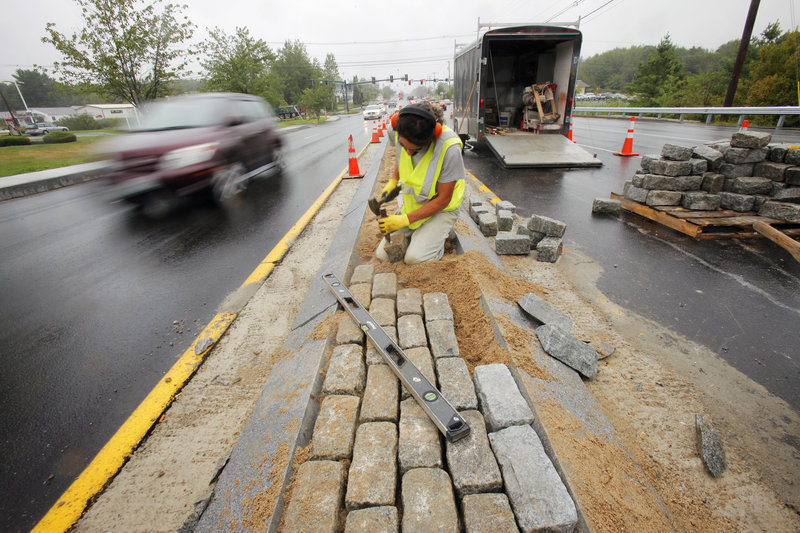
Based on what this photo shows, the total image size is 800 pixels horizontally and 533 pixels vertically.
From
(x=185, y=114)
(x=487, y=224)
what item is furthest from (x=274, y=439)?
(x=185, y=114)

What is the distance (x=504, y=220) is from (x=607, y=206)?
1961 mm

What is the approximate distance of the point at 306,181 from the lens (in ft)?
26.0

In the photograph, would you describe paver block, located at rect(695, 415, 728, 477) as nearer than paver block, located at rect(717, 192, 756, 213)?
Yes

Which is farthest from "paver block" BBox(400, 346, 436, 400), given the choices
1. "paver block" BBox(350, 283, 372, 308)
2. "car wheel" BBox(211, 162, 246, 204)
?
"car wheel" BBox(211, 162, 246, 204)

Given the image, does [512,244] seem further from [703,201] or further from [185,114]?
[185,114]

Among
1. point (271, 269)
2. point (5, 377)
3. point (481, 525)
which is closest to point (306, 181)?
point (271, 269)

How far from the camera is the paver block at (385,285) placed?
8.93 ft

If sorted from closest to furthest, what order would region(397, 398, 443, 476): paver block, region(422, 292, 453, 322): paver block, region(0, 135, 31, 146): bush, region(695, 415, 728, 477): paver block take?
1. region(397, 398, 443, 476): paver block
2. region(695, 415, 728, 477): paver block
3. region(422, 292, 453, 322): paver block
4. region(0, 135, 31, 146): bush

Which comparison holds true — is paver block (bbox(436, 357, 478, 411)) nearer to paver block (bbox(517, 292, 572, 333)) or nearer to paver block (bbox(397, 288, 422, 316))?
paver block (bbox(397, 288, 422, 316))

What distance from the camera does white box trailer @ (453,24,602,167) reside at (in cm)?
869

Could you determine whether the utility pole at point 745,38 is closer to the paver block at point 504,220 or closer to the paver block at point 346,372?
the paver block at point 504,220

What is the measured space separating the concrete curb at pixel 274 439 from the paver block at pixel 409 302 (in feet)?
1.61

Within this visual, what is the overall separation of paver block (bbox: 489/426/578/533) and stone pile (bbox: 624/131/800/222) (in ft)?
14.9

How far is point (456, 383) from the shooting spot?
185 centimetres
